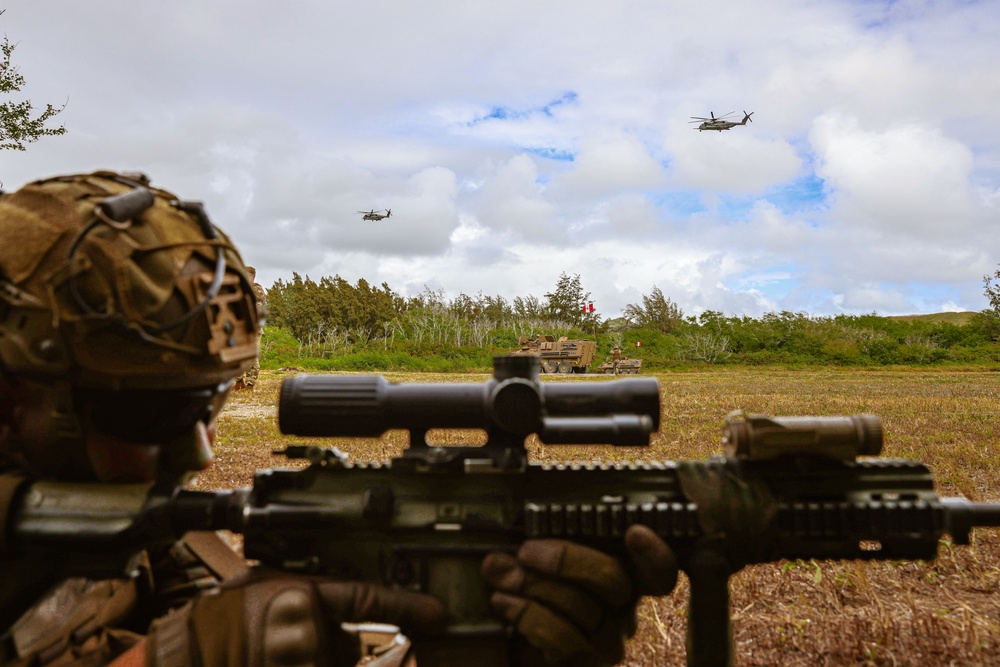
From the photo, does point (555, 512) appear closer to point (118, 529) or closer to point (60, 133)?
point (118, 529)

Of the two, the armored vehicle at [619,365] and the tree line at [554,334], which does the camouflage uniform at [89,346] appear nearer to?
the tree line at [554,334]

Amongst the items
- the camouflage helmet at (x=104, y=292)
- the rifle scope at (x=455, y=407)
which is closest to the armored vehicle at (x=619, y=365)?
the rifle scope at (x=455, y=407)

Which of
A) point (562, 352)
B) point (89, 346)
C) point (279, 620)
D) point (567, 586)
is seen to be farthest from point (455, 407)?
point (562, 352)

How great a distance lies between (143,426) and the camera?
2.23 metres

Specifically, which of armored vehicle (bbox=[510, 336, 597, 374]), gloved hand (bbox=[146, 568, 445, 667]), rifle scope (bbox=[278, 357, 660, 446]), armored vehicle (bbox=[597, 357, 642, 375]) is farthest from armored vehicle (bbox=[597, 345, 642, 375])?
gloved hand (bbox=[146, 568, 445, 667])

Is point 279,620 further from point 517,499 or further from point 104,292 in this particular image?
point 104,292

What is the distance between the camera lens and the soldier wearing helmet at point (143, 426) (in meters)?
2.03

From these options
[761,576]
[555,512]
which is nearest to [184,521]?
[555,512]

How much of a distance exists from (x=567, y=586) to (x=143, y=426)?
1.52 m

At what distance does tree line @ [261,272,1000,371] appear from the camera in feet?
104

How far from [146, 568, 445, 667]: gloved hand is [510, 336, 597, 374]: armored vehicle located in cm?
3141

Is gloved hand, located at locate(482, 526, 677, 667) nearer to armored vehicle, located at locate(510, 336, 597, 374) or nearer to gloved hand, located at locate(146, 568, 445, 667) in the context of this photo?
gloved hand, located at locate(146, 568, 445, 667)

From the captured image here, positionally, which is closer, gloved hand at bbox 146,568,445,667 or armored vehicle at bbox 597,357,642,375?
gloved hand at bbox 146,568,445,667

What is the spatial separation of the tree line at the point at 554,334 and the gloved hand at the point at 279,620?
25165mm
